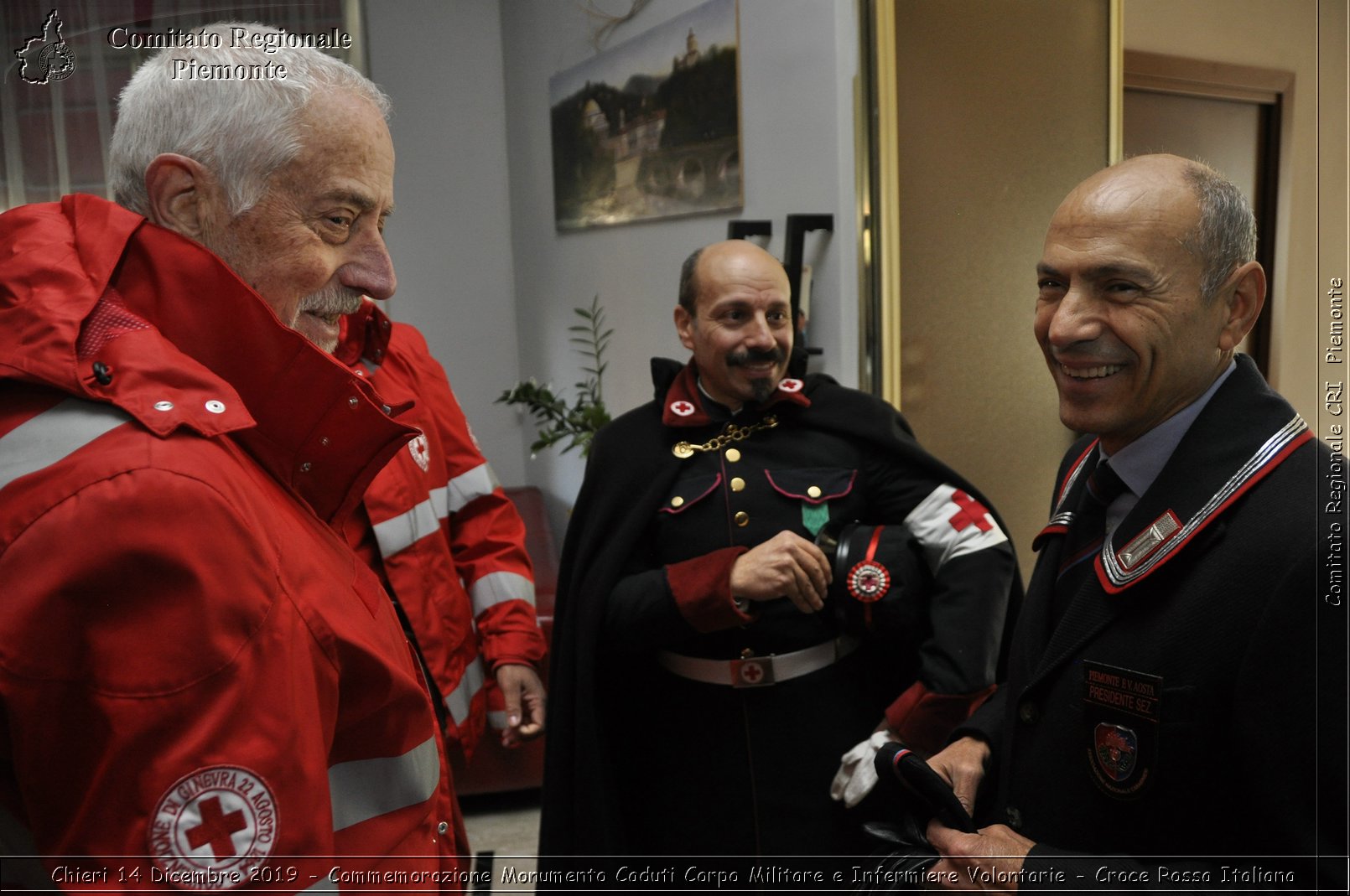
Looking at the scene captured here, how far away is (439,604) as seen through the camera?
192 centimetres

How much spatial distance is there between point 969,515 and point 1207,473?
0.86 meters

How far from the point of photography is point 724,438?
209 centimetres

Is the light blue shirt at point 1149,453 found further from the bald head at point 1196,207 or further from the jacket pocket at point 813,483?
the jacket pocket at point 813,483

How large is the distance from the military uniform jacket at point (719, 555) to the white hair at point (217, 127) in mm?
1135

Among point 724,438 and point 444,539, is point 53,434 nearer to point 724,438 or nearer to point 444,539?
point 444,539

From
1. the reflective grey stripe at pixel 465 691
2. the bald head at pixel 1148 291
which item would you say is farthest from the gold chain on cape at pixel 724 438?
the bald head at pixel 1148 291

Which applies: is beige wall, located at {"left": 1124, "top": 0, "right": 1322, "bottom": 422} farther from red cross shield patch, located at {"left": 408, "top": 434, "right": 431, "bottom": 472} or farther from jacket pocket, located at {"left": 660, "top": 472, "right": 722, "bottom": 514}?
red cross shield patch, located at {"left": 408, "top": 434, "right": 431, "bottom": 472}

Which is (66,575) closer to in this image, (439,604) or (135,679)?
(135,679)

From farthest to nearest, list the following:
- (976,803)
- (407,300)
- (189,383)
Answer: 1. (407,300)
2. (976,803)
3. (189,383)

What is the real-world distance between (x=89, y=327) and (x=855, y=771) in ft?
5.01

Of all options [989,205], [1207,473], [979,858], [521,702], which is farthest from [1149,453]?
[989,205]

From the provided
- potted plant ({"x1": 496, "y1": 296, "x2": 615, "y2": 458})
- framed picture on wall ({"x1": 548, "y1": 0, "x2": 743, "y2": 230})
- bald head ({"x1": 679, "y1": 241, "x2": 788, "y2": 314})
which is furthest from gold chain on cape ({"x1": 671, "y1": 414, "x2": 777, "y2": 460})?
potted plant ({"x1": 496, "y1": 296, "x2": 615, "y2": 458})

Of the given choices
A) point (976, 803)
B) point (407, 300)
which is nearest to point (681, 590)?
point (976, 803)

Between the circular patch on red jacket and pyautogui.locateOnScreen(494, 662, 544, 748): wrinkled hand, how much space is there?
47.8 inches
